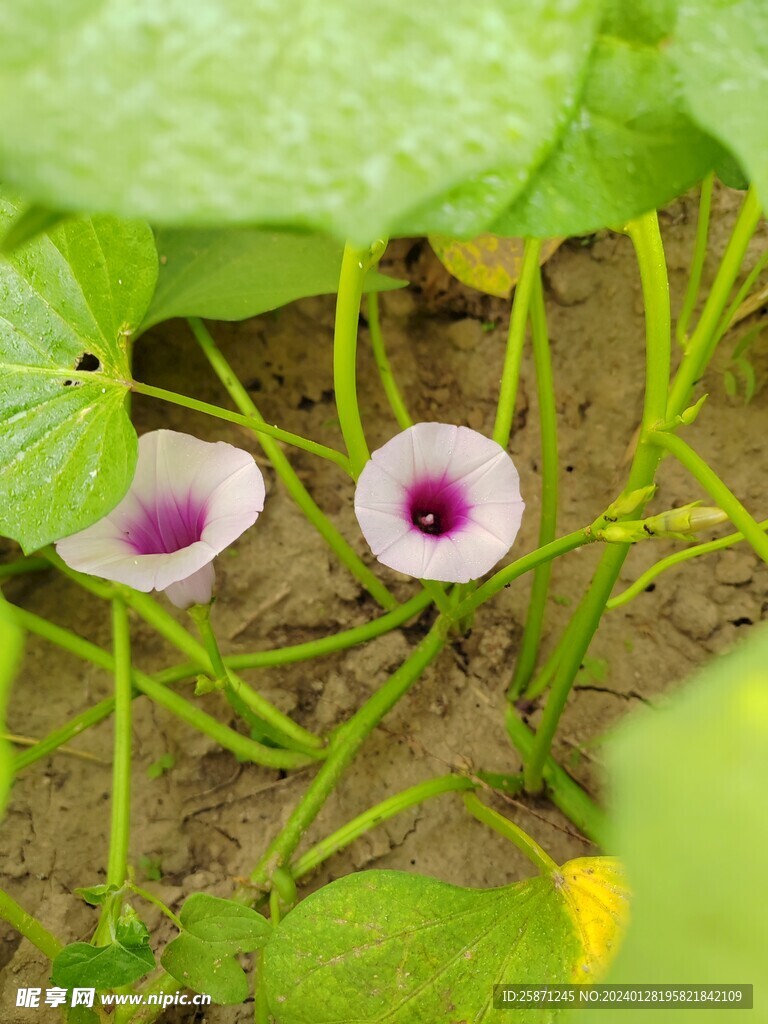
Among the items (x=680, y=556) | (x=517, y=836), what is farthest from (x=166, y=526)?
(x=680, y=556)

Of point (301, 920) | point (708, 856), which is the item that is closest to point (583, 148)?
point (708, 856)

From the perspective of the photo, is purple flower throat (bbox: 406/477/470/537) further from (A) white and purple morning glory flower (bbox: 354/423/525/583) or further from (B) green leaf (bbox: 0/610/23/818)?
(B) green leaf (bbox: 0/610/23/818)

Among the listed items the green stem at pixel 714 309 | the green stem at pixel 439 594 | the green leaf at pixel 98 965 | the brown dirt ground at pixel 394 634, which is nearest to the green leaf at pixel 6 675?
the green leaf at pixel 98 965

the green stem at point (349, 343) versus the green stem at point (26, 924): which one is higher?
the green stem at point (349, 343)

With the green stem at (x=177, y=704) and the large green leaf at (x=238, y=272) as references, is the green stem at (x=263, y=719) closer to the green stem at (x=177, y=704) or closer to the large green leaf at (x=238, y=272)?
the green stem at (x=177, y=704)

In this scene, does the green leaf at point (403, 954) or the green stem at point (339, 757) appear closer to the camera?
the green leaf at point (403, 954)

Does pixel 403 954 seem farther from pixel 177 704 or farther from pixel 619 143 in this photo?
pixel 619 143

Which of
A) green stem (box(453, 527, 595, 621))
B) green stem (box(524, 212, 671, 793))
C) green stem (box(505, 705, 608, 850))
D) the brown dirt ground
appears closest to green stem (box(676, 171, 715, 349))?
the brown dirt ground
